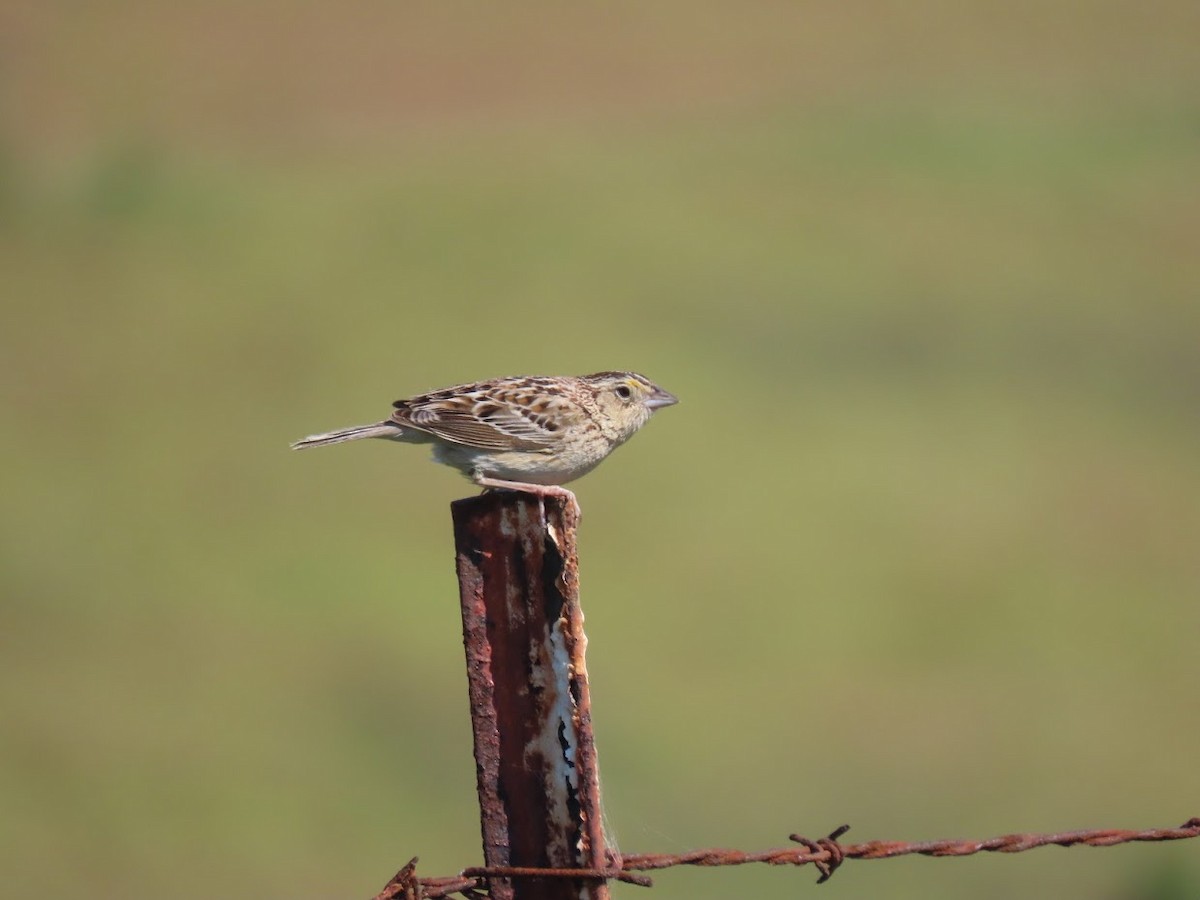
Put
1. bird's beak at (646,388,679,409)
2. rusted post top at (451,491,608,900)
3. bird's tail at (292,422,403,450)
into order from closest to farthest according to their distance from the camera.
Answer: rusted post top at (451,491,608,900), bird's tail at (292,422,403,450), bird's beak at (646,388,679,409)

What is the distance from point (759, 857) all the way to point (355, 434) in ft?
13.2

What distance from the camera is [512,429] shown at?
8016mm

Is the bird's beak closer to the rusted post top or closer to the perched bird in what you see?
the perched bird

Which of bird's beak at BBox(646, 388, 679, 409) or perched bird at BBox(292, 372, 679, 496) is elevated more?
bird's beak at BBox(646, 388, 679, 409)

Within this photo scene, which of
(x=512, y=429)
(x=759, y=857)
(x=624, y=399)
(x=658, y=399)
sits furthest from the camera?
(x=658, y=399)

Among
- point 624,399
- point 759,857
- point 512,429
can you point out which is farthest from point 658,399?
point 759,857

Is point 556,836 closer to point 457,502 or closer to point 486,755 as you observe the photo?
point 486,755

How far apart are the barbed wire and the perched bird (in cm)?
320

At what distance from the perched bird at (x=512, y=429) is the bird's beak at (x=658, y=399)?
32 centimetres

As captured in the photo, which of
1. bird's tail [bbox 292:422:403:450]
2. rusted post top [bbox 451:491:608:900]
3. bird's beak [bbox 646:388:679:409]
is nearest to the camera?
rusted post top [bbox 451:491:608:900]

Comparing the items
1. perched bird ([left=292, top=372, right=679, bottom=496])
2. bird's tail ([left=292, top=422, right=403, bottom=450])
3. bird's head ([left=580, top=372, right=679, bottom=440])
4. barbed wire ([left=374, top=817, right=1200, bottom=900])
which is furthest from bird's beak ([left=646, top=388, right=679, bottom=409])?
barbed wire ([left=374, top=817, right=1200, bottom=900])

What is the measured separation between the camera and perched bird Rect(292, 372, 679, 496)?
803 centimetres

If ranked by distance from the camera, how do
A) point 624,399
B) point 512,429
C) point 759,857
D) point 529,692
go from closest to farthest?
point 529,692
point 759,857
point 512,429
point 624,399

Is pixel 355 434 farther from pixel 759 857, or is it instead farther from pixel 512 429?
pixel 759 857
